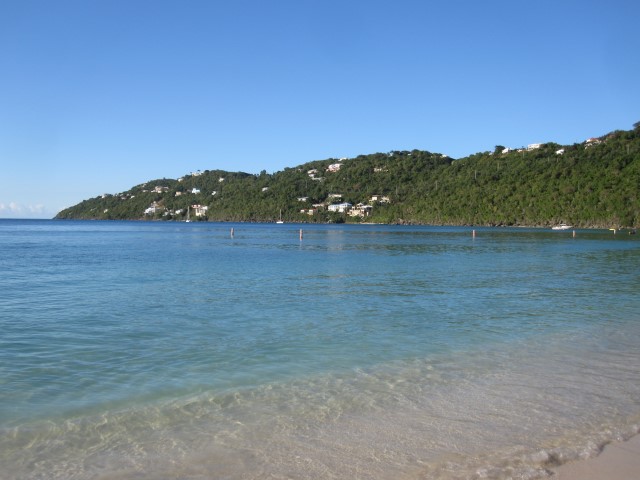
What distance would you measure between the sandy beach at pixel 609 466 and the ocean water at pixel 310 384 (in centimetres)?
16

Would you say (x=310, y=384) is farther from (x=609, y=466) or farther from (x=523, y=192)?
(x=523, y=192)

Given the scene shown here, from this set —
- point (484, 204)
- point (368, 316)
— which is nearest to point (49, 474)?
point (368, 316)

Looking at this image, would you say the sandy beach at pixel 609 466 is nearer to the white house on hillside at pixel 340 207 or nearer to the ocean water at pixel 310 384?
the ocean water at pixel 310 384

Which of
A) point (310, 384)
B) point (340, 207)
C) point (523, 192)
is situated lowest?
point (310, 384)

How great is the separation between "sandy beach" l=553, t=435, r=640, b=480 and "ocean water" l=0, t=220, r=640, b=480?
16 cm

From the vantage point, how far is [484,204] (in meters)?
142

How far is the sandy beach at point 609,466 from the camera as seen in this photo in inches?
196

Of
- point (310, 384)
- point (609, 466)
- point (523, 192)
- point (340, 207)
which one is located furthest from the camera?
point (340, 207)

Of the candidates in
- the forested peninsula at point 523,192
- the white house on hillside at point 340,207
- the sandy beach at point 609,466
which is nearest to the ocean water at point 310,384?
the sandy beach at point 609,466

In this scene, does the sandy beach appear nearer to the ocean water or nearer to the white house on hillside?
the ocean water

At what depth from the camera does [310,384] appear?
805 cm

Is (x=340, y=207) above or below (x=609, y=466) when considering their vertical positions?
above

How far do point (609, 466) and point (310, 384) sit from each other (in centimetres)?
410

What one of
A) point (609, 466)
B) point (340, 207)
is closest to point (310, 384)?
point (609, 466)
